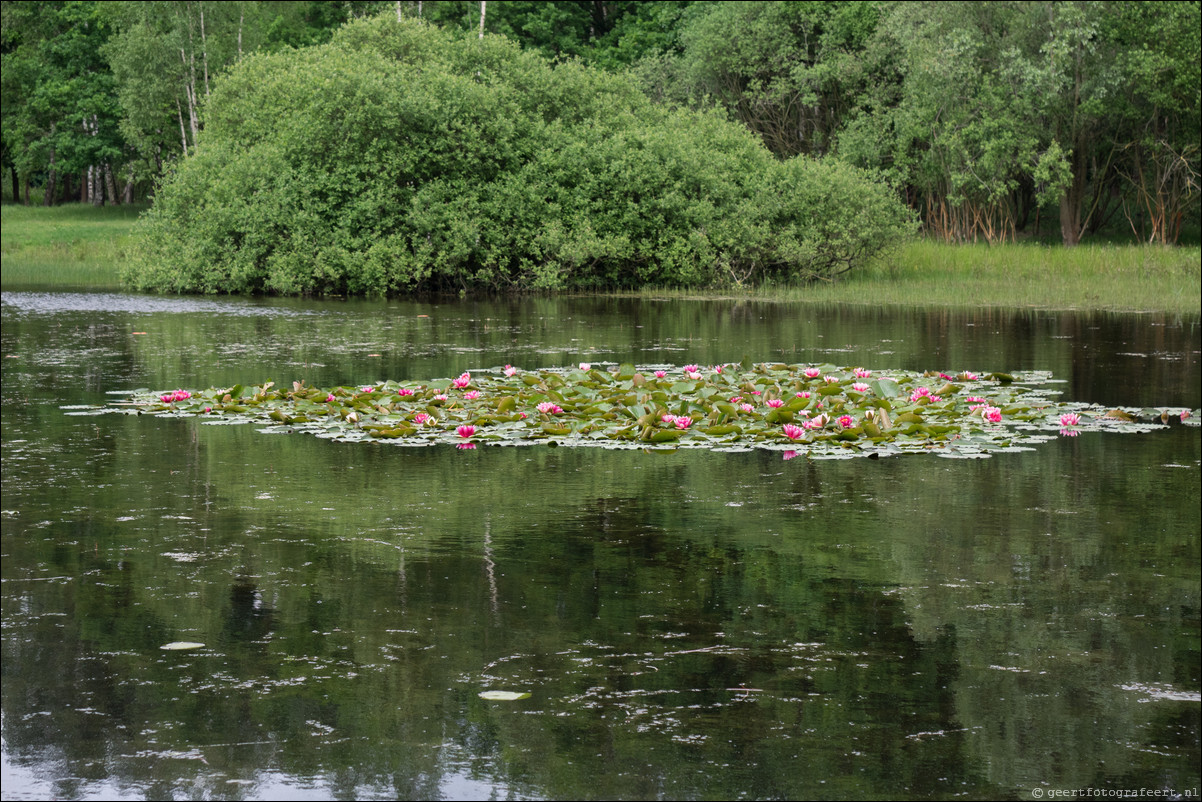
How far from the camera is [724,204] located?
27094 millimetres

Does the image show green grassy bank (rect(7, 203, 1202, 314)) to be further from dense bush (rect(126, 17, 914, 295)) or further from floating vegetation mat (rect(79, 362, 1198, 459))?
floating vegetation mat (rect(79, 362, 1198, 459))

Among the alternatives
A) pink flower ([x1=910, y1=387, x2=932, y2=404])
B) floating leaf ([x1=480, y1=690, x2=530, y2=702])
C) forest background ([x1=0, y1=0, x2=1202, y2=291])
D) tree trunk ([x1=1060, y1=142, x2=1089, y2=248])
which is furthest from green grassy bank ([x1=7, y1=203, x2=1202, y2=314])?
floating leaf ([x1=480, y1=690, x2=530, y2=702])

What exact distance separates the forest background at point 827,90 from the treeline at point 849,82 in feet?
0.30

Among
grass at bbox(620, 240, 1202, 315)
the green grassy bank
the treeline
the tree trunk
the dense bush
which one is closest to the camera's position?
grass at bbox(620, 240, 1202, 315)

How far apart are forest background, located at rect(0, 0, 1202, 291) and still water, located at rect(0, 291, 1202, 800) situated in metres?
18.8

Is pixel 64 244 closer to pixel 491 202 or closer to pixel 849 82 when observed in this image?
pixel 491 202

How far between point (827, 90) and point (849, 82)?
57.3 inches

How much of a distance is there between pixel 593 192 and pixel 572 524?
21.0m

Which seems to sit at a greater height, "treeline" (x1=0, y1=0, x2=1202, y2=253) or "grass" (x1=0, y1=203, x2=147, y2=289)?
"treeline" (x1=0, y1=0, x2=1202, y2=253)

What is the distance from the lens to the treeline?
1305 inches

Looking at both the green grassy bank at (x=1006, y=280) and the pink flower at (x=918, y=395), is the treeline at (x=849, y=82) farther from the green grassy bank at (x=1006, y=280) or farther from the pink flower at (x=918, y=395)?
the pink flower at (x=918, y=395)

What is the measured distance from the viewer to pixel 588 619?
4.93m

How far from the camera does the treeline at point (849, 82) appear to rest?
3316 cm

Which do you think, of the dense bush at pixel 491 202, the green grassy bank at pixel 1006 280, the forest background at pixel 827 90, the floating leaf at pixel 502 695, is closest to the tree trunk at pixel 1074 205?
the forest background at pixel 827 90
